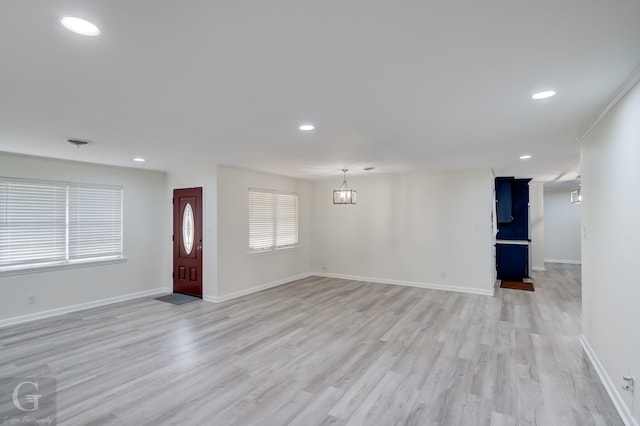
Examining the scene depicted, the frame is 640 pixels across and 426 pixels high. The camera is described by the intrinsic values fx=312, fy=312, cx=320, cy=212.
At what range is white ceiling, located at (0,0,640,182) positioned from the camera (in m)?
1.47

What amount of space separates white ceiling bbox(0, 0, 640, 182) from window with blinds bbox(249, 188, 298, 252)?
277 cm

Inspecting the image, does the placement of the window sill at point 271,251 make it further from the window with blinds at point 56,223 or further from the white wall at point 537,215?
the white wall at point 537,215

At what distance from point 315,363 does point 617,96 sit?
3.55 meters

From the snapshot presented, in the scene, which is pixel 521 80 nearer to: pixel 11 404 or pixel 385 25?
pixel 385 25

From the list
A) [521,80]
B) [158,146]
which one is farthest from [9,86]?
[521,80]

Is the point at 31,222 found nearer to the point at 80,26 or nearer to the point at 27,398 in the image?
the point at 27,398

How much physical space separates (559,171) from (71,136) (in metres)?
8.40

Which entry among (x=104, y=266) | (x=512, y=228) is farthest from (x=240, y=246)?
(x=512, y=228)

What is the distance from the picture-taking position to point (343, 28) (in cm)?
158

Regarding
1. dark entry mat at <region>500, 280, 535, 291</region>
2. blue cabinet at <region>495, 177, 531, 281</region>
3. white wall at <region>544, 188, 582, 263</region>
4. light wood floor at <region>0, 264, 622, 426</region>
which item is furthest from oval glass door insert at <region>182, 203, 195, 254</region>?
white wall at <region>544, 188, 582, 263</region>

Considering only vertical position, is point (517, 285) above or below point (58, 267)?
below

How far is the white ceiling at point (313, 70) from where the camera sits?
1474 millimetres

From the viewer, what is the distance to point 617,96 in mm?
2436

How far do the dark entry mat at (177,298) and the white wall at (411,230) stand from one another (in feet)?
10.8
